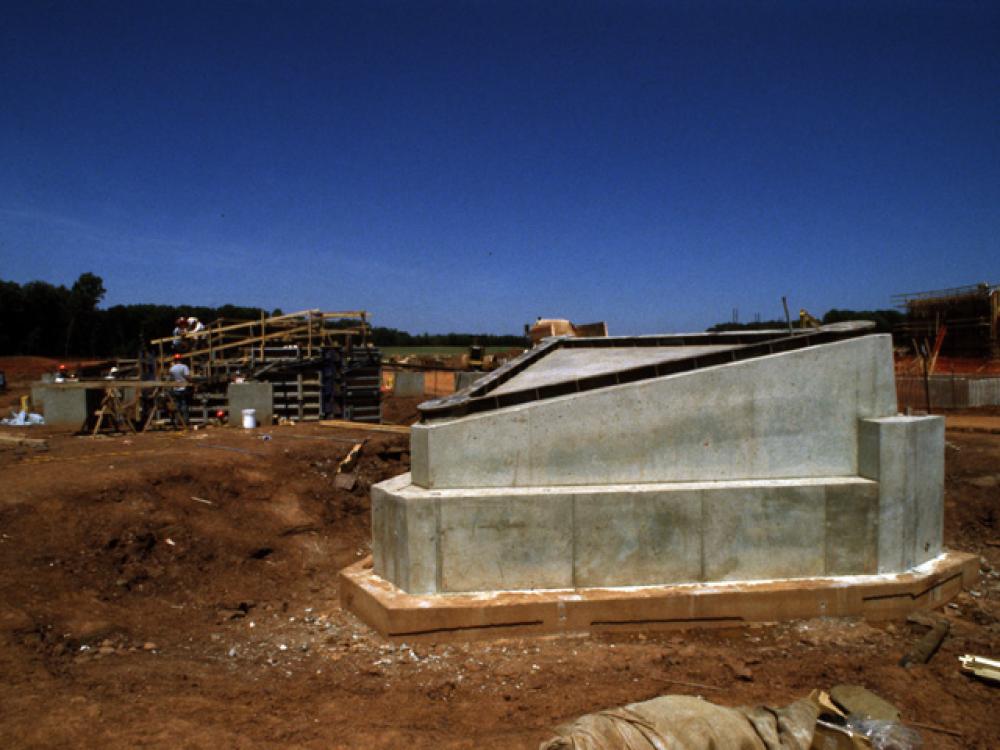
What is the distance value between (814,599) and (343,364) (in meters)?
15.5

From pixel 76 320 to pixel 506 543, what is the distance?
53.3 meters

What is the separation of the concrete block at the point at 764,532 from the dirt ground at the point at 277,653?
1.76 feet

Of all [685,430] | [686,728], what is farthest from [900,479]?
[686,728]

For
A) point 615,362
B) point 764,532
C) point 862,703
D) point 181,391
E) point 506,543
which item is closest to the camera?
point 862,703

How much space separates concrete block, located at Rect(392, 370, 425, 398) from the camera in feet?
96.9

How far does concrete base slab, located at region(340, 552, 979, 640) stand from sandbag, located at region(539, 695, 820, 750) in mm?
1824

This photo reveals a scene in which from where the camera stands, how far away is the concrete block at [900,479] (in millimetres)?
Result: 6391

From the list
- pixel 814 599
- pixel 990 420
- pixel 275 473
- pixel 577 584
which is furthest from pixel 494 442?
pixel 990 420

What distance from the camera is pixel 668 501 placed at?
6195mm

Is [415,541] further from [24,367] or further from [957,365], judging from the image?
[24,367]

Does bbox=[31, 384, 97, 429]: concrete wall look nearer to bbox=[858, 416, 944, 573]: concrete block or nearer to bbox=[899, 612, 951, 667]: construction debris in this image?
bbox=[858, 416, 944, 573]: concrete block

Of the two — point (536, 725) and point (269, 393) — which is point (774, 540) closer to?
point (536, 725)

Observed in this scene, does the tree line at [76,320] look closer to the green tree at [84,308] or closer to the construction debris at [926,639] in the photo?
the green tree at [84,308]

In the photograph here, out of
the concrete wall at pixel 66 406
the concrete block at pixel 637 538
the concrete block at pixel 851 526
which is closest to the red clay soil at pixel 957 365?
the concrete block at pixel 851 526
